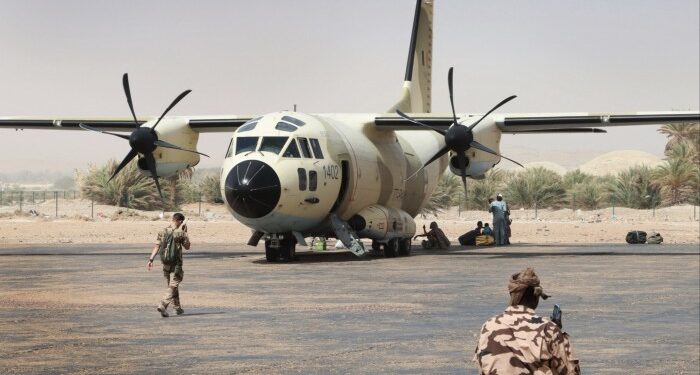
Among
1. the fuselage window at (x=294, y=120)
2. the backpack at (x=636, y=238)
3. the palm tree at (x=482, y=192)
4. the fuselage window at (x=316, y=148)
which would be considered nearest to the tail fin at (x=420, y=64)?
the backpack at (x=636, y=238)

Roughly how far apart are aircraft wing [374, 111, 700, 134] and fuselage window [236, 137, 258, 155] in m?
5.95

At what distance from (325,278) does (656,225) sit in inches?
1464

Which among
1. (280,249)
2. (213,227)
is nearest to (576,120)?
(280,249)

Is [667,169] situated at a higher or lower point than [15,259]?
higher

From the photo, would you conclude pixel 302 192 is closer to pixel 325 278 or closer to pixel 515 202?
pixel 325 278

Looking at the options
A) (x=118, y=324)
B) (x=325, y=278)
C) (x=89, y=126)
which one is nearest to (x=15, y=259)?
(x=89, y=126)

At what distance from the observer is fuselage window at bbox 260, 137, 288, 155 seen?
29.2m

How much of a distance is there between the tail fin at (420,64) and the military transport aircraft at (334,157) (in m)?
0.24

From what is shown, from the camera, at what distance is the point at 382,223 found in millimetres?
32531

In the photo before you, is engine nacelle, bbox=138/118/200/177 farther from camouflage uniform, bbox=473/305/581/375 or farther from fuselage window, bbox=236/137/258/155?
camouflage uniform, bbox=473/305/581/375

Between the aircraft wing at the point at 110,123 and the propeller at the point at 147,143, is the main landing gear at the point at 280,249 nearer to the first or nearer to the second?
the propeller at the point at 147,143

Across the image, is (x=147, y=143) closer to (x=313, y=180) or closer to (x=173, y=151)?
(x=173, y=151)

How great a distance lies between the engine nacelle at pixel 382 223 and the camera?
31891 millimetres

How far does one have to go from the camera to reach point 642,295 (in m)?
21.2
